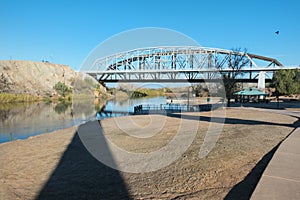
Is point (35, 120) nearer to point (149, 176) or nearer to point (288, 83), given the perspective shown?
point (149, 176)

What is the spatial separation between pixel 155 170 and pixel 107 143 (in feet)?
16.9

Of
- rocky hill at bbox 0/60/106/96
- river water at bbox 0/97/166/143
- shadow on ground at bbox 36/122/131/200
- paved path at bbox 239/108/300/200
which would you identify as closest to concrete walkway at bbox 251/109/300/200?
paved path at bbox 239/108/300/200

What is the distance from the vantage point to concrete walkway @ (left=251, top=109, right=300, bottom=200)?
366cm

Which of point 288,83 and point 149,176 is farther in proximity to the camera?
point 288,83

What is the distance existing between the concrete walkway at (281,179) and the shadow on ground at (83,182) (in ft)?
9.36

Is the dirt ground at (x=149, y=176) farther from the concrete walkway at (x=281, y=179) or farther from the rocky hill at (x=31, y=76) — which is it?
the rocky hill at (x=31, y=76)

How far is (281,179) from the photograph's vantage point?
4.29 m

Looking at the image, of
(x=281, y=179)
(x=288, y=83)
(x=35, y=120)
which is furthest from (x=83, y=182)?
(x=288, y=83)

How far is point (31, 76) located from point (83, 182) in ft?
335

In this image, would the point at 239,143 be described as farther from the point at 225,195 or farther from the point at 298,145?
the point at 225,195

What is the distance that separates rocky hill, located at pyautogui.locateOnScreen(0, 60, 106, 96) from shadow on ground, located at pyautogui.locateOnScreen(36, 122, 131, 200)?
6618 centimetres

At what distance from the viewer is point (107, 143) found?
37.0 feet

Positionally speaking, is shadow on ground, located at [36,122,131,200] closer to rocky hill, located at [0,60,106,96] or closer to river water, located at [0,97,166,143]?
river water, located at [0,97,166,143]

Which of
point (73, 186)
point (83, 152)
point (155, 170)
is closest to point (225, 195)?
point (155, 170)
